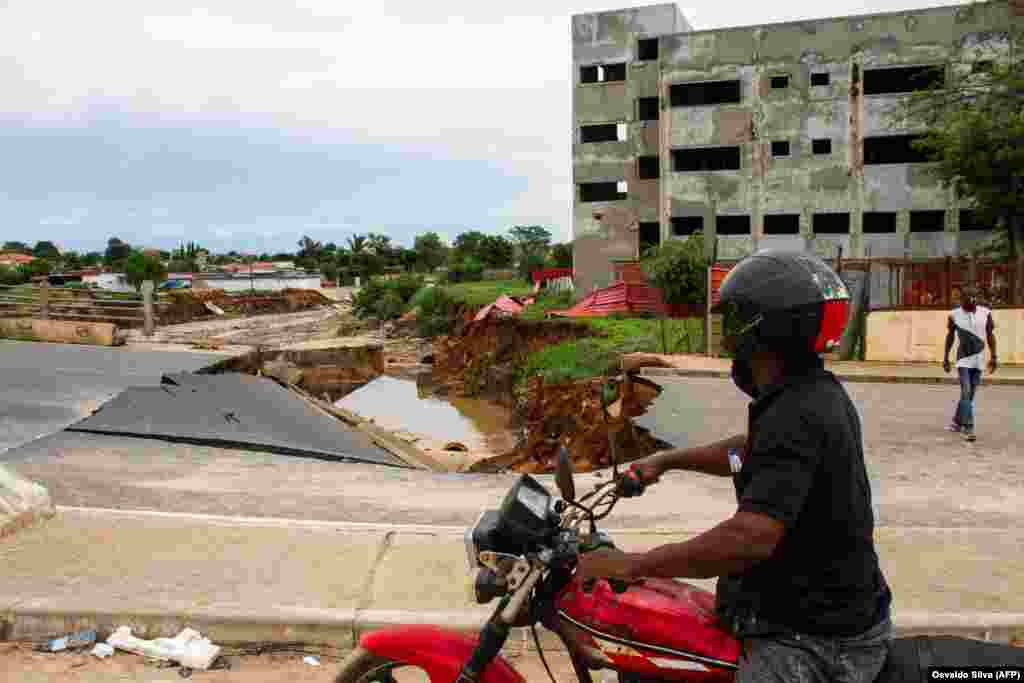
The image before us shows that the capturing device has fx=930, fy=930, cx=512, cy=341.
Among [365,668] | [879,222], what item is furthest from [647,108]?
[365,668]

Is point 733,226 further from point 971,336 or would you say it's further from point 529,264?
point 971,336

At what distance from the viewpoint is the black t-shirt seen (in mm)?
2182

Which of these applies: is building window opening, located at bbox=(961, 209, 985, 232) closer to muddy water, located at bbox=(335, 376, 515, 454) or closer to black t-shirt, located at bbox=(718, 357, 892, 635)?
muddy water, located at bbox=(335, 376, 515, 454)

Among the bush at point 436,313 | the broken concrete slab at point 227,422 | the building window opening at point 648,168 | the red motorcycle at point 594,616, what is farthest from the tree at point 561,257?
the red motorcycle at point 594,616

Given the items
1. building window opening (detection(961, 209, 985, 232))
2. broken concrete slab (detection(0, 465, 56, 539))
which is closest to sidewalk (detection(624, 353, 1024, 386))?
broken concrete slab (detection(0, 465, 56, 539))

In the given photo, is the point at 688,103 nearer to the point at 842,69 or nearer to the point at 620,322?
the point at 842,69

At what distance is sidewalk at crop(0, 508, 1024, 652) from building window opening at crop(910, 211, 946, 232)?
108 ft

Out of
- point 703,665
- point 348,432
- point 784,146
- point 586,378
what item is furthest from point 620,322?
point 703,665

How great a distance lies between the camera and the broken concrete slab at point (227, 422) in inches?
392

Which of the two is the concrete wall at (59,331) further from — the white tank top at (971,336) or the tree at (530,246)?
the tree at (530,246)

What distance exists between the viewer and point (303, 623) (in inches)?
185

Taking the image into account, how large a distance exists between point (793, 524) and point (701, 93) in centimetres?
3877

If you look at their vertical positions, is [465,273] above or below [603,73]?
below

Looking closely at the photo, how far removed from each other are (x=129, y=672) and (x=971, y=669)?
3.73 meters
